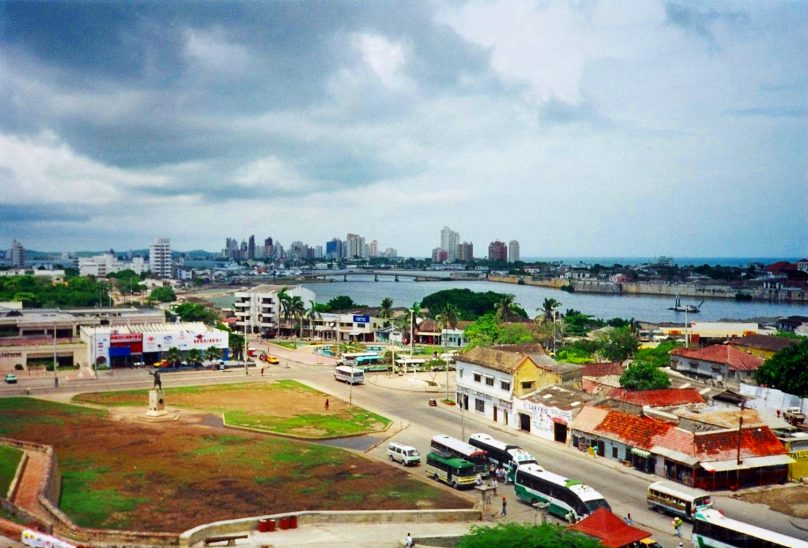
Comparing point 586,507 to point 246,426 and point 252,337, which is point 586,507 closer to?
point 246,426

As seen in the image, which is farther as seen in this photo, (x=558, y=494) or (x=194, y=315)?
(x=194, y=315)

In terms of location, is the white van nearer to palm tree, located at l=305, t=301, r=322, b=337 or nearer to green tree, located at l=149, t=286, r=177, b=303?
palm tree, located at l=305, t=301, r=322, b=337

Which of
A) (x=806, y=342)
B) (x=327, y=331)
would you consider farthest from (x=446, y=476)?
(x=327, y=331)

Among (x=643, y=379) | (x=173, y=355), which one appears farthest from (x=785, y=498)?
(x=173, y=355)

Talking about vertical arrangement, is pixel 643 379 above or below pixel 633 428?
above

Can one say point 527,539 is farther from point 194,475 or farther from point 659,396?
point 659,396

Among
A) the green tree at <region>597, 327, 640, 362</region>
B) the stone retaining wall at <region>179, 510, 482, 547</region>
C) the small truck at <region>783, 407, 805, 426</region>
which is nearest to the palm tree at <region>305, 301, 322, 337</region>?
the green tree at <region>597, 327, 640, 362</region>
